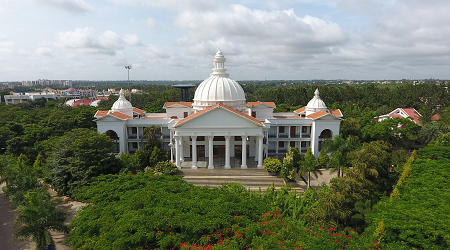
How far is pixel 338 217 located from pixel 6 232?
2512cm

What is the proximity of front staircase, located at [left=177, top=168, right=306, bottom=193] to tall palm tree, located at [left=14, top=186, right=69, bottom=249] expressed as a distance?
44.5 feet

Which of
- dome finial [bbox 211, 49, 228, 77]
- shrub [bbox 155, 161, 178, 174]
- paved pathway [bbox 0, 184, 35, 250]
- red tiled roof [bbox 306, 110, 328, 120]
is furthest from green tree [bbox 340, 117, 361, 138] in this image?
paved pathway [bbox 0, 184, 35, 250]

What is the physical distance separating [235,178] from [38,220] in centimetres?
1824

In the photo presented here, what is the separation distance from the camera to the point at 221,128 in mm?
32281

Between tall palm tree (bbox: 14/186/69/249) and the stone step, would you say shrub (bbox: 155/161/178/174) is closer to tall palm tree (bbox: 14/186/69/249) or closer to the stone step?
the stone step

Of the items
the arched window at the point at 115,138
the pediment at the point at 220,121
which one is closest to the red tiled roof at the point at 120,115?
the arched window at the point at 115,138

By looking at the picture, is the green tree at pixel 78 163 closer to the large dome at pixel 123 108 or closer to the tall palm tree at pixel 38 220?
the tall palm tree at pixel 38 220

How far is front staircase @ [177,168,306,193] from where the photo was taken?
29.3 meters

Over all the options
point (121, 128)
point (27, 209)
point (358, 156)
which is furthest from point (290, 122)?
point (27, 209)

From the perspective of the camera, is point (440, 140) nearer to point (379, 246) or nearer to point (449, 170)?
point (449, 170)

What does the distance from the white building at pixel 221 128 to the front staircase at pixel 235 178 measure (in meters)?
1.23

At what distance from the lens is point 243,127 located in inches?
1272

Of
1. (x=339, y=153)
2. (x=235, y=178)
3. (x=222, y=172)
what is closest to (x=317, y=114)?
(x=339, y=153)

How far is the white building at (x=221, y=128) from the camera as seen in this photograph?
3225 cm
